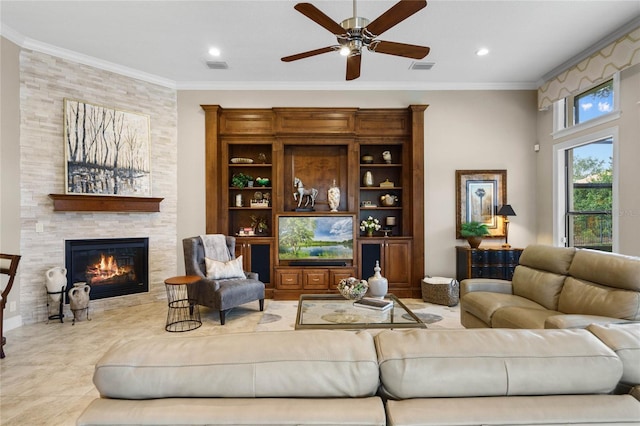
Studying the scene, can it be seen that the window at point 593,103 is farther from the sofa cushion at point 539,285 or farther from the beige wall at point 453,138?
the sofa cushion at point 539,285

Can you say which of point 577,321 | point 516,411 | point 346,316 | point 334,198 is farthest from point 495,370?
point 334,198

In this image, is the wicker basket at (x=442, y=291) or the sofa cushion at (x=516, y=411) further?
the wicker basket at (x=442, y=291)

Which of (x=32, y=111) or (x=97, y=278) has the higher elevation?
(x=32, y=111)

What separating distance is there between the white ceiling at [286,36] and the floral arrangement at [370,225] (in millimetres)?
2163

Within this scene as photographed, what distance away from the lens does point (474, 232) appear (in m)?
4.96

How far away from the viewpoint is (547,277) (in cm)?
304

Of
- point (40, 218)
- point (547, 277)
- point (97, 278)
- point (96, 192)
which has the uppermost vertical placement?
point (96, 192)

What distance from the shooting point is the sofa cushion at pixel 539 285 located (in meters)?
2.91

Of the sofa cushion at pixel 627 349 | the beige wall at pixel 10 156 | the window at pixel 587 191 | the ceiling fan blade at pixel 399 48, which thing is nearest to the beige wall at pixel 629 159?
the window at pixel 587 191

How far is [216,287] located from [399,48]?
315cm

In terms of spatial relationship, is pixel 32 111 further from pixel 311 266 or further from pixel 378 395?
pixel 378 395

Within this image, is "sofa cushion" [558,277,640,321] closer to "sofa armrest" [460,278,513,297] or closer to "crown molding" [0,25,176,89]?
"sofa armrest" [460,278,513,297]

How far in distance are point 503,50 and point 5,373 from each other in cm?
610

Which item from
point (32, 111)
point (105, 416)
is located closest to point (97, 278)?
point (32, 111)
